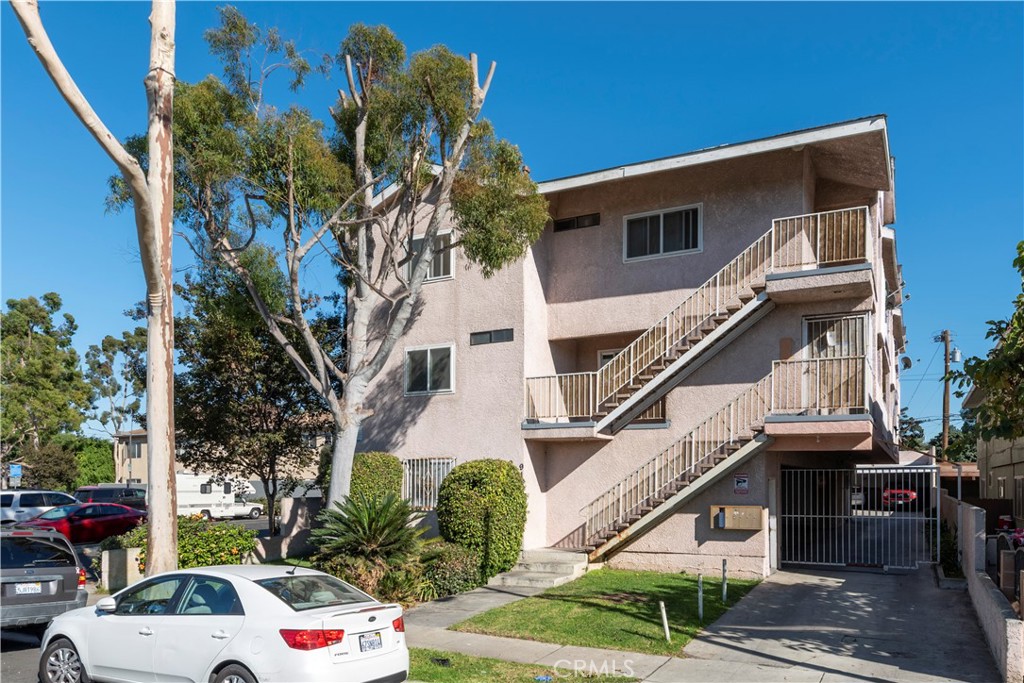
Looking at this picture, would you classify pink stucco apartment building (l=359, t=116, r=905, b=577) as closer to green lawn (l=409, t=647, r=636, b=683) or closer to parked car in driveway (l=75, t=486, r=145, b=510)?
green lawn (l=409, t=647, r=636, b=683)

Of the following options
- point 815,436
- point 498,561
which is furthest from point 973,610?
point 498,561

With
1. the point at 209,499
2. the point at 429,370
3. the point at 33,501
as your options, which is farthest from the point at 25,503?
the point at 429,370

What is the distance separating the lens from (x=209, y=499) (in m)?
37.6

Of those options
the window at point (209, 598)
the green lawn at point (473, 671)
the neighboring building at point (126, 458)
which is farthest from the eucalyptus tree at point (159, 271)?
the neighboring building at point (126, 458)

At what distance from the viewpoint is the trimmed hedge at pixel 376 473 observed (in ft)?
59.2

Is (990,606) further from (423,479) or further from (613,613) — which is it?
(423,479)

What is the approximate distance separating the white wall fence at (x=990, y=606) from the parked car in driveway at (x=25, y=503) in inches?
944

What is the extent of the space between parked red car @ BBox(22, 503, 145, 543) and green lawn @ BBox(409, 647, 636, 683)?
16.6 meters

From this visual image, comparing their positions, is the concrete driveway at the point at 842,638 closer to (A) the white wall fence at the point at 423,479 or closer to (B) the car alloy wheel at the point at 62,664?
(B) the car alloy wheel at the point at 62,664

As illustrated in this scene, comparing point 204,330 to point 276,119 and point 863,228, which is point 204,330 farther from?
point 863,228

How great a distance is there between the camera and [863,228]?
618 inches

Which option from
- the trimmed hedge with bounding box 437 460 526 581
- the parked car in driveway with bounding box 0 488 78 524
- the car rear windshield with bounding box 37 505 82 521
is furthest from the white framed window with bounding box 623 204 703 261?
the parked car in driveway with bounding box 0 488 78 524

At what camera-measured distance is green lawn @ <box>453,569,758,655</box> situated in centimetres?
1092

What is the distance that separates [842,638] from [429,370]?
11035mm
